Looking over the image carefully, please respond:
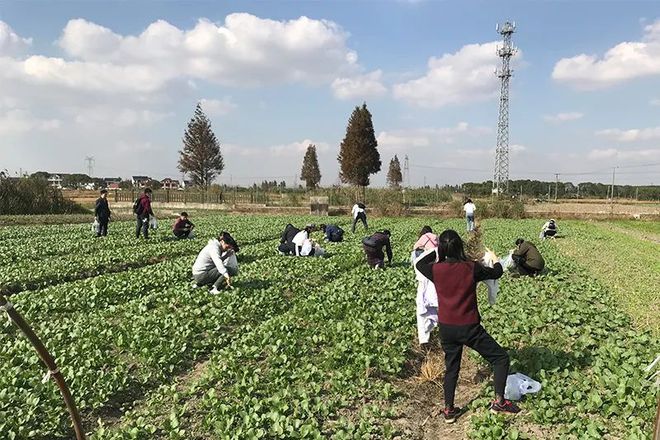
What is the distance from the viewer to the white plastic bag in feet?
19.7

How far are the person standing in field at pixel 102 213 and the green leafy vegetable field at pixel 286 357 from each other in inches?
283

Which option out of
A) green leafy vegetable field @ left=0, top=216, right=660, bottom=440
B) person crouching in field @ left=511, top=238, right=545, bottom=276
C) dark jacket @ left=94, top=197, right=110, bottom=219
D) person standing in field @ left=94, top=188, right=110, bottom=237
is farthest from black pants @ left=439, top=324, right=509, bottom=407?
dark jacket @ left=94, top=197, right=110, bottom=219

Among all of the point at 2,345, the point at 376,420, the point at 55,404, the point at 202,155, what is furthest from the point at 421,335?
the point at 202,155

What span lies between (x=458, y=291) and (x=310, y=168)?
7255 cm

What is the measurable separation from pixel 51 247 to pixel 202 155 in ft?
159

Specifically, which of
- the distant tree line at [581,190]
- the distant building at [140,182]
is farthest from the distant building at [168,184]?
the distant tree line at [581,190]

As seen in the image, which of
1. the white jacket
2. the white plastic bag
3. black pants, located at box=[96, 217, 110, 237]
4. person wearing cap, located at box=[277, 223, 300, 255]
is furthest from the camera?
black pants, located at box=[96, 217, 110, 237]

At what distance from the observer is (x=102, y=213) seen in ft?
68.4

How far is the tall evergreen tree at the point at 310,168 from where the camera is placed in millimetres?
77125

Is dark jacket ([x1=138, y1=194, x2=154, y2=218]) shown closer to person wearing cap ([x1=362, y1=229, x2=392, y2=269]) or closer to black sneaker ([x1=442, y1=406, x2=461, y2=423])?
person wearing cap ([x1=362, y1=229, x2=392, y2=269])

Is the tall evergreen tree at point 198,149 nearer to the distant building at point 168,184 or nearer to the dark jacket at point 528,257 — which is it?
the distant building at point 168,184

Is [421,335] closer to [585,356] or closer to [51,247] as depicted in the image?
[585,356]

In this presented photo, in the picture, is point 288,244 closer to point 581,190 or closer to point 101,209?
point 101,209

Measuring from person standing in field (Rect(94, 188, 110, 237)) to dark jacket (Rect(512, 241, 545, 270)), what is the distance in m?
15.7
